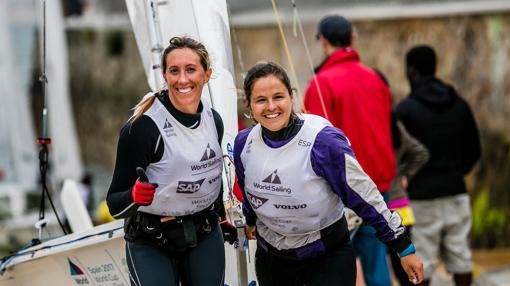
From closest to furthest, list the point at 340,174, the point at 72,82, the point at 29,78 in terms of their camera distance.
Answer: the point at 340,174
the point at 29,78
the point at 72,82

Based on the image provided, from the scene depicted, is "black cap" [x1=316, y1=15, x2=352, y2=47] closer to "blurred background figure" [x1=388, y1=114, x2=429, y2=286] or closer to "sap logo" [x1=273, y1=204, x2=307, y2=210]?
"blurred background figure" [x1=388, y1=114, x2=429, y2=286]

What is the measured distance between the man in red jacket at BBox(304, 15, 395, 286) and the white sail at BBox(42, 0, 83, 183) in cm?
775

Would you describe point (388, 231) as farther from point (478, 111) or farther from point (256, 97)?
point (478, 111)

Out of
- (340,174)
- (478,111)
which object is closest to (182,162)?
(340,174)

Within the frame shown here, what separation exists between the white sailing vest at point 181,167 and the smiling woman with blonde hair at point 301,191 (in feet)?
0.49

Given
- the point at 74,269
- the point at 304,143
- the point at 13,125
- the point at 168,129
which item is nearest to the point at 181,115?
the point at 168,129

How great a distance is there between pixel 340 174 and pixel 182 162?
728 mm

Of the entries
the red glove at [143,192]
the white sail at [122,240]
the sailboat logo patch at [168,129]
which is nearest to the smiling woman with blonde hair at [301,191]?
the sailboat logo patch at [168,129]

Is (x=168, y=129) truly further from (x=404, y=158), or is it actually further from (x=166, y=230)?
(x=404, y=158)

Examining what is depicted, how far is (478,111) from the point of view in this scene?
976cm

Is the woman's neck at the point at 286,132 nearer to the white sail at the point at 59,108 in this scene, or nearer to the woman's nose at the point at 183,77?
the woman's nose at the point at 183,77

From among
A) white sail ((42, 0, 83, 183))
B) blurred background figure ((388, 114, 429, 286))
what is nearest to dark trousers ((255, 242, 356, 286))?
blurred background figure ((388, 114, 429, 286))

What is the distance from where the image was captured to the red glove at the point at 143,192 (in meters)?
4.03

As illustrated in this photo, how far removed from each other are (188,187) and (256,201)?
319 mm
